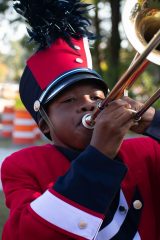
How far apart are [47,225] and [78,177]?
0.17 meters

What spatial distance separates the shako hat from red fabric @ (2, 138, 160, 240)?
0.26m

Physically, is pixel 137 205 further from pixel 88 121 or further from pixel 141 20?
pixel 141 20

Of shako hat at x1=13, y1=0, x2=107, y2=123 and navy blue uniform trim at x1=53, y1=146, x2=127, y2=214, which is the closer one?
navy blue uniform trim at x1=53, y1=146, x2=127, y2=214

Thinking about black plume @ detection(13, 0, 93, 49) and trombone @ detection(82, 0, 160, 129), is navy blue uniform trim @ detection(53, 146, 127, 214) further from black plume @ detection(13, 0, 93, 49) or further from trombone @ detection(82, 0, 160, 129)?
black plume @ detection(13, 0, 93, 49)

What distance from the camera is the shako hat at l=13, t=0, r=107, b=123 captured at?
6.10ft

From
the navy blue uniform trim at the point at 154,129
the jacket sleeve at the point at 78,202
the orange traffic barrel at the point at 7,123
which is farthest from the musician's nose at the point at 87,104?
the orange traffic barrel at the point at 7,123

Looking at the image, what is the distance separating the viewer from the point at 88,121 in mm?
1590

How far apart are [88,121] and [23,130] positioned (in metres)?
6.92

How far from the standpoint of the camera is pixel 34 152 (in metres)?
1.76

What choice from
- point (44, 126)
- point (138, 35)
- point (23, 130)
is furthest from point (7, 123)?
point (138, 35)

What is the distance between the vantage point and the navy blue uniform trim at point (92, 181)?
1.31m

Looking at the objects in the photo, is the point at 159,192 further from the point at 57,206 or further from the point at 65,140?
the point at 57,206

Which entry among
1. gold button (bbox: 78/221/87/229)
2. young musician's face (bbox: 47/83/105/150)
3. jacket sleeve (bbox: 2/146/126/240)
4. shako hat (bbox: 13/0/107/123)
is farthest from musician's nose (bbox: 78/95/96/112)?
gold button (bbox: 78/221/87/229)

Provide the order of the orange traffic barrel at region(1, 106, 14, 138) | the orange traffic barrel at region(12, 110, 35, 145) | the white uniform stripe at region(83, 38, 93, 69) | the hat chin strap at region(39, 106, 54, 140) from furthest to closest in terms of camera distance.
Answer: the orange traffic barrel at region(1, 106, 14, 138) → the orange traffic barrel at region(12, 110, 35, 145) → the white uniform stripe at region(83, 38, 93, 69) → the hat chin strap at region(39, 106, 54, 140)
